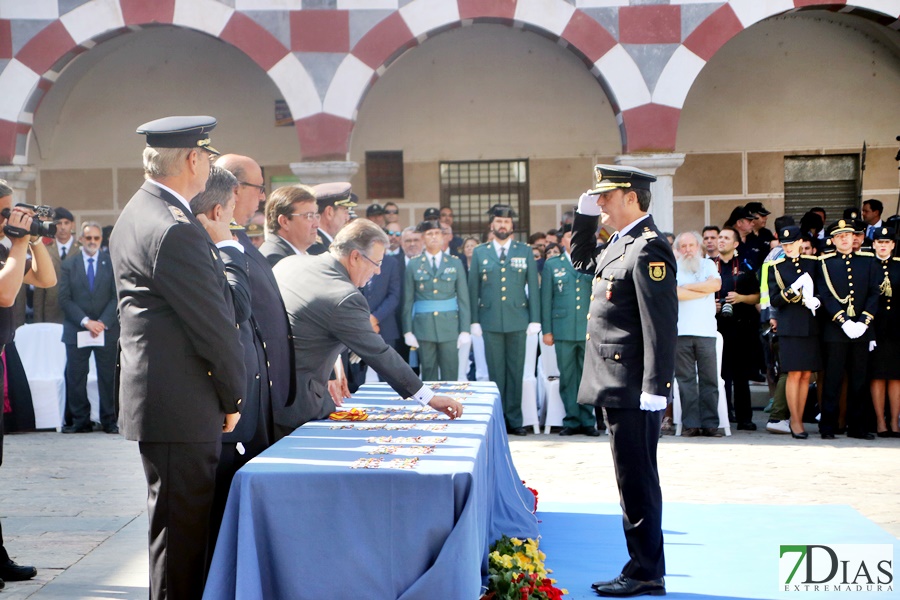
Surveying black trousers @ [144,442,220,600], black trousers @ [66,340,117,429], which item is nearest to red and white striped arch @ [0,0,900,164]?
black trousers @ [66,340,117,429]

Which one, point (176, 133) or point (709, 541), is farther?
point (709, 541)

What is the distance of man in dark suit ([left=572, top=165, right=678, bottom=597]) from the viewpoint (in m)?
4.72

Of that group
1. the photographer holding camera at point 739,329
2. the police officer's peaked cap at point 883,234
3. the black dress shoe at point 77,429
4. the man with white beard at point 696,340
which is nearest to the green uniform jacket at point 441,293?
the man with white beard at point 696,340

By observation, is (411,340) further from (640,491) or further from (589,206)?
(640,491)

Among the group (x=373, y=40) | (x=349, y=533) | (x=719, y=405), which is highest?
(x=373, y=40)

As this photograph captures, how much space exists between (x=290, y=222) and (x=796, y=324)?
5.45 meters

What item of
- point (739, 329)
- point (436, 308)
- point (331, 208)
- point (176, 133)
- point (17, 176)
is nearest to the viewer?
point (176, 133)

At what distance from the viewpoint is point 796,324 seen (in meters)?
9.36

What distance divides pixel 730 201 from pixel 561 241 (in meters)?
3.92

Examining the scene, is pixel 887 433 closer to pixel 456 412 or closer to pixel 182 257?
pixel 456 412

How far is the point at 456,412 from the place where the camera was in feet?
16.4

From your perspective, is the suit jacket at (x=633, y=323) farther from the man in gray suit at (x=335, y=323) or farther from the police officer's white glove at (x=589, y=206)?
the man in gray suit at (x=335, y=323)

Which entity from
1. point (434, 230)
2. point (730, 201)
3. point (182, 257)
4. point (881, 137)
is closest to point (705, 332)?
point (434, 230)

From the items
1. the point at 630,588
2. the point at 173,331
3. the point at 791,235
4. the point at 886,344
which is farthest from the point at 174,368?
the point at 886,344
